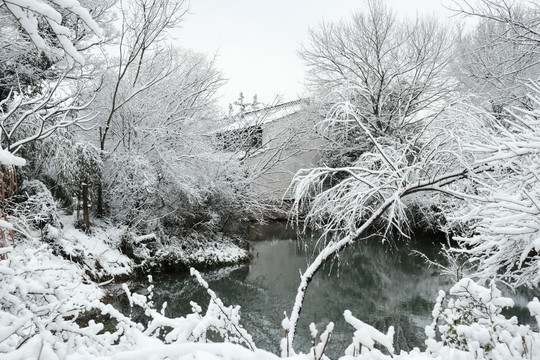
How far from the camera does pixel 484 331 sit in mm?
1711

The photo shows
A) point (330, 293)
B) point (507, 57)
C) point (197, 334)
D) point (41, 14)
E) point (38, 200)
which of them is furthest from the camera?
point (507, 57)

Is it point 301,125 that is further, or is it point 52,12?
point 301,125

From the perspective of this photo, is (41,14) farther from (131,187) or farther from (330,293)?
(131,187)

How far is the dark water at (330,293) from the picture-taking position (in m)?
6.89

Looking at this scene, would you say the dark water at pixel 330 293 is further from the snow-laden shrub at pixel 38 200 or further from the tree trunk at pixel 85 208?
the snow-laden shrub at pixel 38 200

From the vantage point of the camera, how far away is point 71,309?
2441 mm

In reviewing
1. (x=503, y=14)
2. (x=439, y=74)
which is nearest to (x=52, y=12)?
(x=503, y=14)

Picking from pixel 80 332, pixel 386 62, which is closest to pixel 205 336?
pixel 80 332

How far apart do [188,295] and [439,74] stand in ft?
49.2

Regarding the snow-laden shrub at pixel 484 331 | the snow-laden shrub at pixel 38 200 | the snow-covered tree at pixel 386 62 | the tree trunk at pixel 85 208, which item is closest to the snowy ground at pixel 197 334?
the snow-laden shrub at pixel 484 331

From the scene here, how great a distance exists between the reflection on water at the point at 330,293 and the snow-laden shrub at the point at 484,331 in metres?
3.01

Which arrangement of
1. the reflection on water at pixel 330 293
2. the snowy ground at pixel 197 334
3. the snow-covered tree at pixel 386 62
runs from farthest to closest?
the snow-covered tree at pixel 386 62 < the reflection on water at pixel 330 293 < the snowy ground at pixel 197 334

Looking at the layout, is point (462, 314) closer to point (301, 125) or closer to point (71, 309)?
point (71, 309)

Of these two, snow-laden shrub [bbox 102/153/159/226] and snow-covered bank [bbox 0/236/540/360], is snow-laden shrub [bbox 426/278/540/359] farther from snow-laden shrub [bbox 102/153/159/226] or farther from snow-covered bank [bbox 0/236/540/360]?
snow-laden shrub [bbox 102/153/159/226]
